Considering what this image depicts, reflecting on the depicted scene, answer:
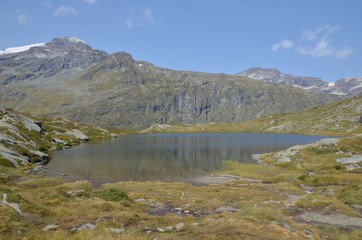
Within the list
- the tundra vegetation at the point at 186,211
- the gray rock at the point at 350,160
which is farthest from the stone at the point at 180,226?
the gray rock at the point at 350,160

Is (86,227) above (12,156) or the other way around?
above

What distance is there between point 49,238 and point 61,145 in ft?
453

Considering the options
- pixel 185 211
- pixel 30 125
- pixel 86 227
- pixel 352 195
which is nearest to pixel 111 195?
pixel 185 211

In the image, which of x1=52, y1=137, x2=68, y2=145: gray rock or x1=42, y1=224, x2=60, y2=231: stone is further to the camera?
x1=52, y1=137, x2=68, y2=145: gray rock

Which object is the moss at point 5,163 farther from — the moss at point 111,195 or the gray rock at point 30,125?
the gray rock at point 30,125

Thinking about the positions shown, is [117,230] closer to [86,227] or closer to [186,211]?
[86,227]

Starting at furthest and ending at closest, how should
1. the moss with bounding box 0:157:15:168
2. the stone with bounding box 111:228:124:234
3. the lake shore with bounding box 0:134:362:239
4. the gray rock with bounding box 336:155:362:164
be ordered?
the gray rock with bounding box 336:155:362:164, the moss with bounding box 0:157:15:168, the stone with bounding box 111:228:124:234, the lake shore with bounding box 0:134:362:239

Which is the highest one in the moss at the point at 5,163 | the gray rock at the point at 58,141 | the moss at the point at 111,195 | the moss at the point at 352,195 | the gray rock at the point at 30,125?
the gray rock at the point at 30,125

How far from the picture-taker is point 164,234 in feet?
77.6

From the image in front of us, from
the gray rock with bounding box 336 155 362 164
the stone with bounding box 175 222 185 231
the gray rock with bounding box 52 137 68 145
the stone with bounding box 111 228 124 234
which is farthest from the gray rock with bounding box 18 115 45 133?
the stone with bounding box 111 228 124 234

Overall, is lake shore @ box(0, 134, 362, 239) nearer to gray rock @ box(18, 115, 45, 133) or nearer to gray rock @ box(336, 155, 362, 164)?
gray rock @ box(336, 155, 362, 164)

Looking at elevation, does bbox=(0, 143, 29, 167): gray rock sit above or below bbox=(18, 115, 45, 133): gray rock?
below

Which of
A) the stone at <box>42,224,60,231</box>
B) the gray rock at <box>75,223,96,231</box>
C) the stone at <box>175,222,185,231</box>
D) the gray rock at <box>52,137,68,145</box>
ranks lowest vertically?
the gray rock at <box>52,137,68,145</box>

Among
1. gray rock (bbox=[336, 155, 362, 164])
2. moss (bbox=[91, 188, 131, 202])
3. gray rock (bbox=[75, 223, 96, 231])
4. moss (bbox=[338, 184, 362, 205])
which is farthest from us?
gray rock (bbox=[336, 155, 362, 164])
